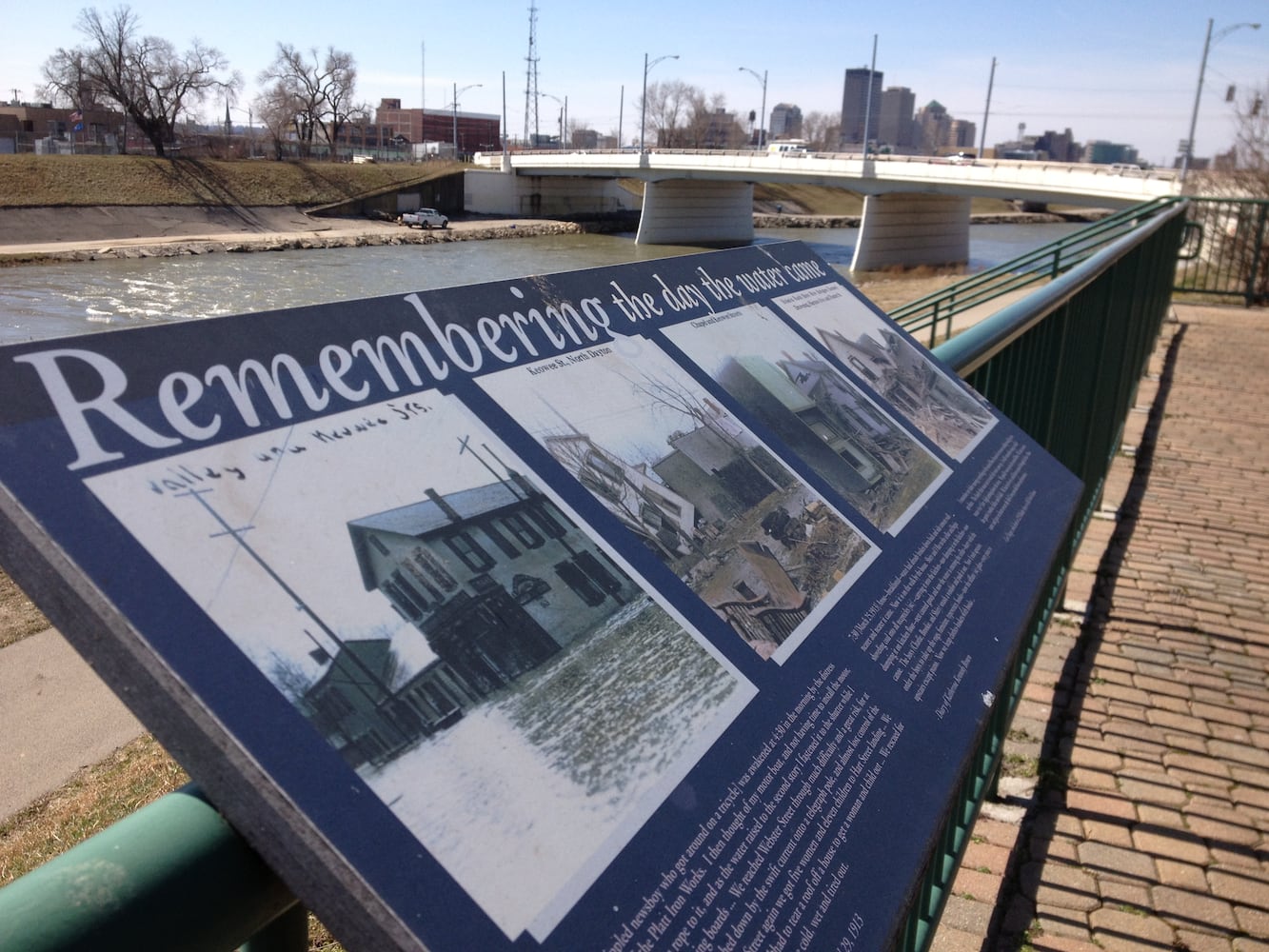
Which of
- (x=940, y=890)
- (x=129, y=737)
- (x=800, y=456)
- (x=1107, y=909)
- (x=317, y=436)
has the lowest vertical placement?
(x=129, y=737)

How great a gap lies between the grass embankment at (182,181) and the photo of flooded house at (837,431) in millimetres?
43609

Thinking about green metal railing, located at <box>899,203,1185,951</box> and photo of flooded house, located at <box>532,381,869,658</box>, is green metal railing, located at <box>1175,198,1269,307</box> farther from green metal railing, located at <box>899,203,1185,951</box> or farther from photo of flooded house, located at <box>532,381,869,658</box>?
photo of flooded house, located at <box>532,381,869,658</box>

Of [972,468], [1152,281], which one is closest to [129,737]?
[972,468]

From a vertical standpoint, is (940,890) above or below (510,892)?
below

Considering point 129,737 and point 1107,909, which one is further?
point 129,737

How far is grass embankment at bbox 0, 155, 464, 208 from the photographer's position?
1584 inches

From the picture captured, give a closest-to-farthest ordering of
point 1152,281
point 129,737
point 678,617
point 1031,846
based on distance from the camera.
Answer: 1. point 678,617
2. point 1031,846
3. point 129,737
4. point 1152,281

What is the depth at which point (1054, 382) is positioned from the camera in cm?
383

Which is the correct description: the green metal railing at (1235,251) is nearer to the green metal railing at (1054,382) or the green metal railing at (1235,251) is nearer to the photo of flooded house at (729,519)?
the green metal railing at (1054,382)

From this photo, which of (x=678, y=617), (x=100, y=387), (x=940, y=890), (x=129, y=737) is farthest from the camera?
(x=129, y=737)

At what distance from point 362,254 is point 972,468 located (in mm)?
38358

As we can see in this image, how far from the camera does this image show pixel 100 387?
93 cm

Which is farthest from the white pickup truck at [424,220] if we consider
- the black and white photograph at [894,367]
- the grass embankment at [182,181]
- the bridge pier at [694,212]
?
the black and white photograph at [894,367]

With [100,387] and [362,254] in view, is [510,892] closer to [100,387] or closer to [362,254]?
[100,387]
